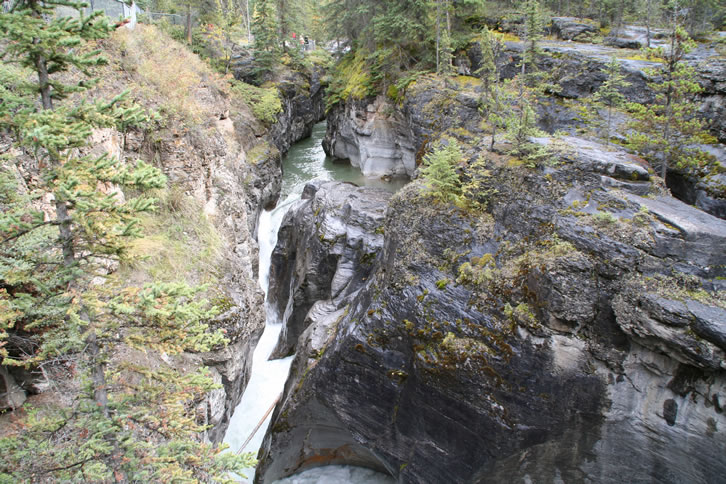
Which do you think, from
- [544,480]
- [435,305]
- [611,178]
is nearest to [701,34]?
[611,178]

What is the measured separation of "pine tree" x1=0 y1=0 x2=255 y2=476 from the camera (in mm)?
4527

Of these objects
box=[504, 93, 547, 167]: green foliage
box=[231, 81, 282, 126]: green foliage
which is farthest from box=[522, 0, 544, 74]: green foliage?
box=[231, 81, 282, 126]: green foliage

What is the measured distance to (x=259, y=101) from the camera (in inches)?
→ 1152

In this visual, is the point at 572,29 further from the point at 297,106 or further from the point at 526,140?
the point at 297,106

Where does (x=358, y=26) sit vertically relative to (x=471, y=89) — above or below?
above

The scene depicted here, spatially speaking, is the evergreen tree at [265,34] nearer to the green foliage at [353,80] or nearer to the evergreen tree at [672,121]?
the green foliage at [353,80]

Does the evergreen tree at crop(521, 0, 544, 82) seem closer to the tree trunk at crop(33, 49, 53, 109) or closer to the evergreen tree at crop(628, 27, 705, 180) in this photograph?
the evergreen tree at crop(628, 27, 705, 180)

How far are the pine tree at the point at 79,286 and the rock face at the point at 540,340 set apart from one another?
19.4 ft

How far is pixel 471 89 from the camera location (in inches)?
942

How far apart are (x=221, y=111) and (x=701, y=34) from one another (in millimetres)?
26210

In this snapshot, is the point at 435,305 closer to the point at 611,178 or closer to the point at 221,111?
the point at 611,178

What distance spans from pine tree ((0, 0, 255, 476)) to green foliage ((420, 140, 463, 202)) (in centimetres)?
786

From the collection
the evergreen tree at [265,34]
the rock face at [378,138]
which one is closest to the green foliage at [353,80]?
the rock face at [378,138]

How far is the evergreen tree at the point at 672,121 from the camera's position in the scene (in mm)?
11602
